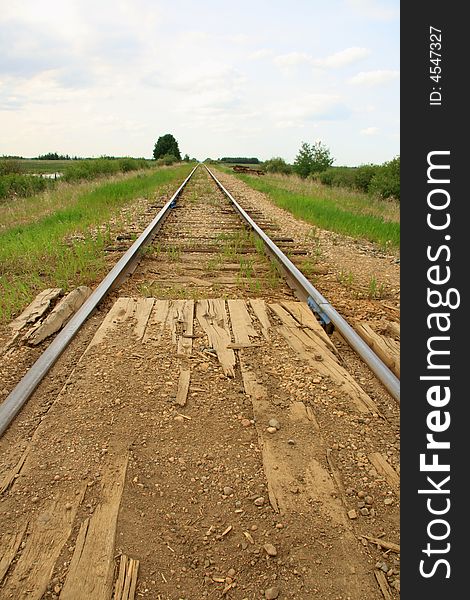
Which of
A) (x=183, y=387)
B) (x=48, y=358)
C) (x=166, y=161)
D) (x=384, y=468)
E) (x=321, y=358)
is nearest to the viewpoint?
(x=384, y=468)

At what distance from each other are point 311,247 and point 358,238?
1644 millimetres

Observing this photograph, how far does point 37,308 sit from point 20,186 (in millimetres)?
17926

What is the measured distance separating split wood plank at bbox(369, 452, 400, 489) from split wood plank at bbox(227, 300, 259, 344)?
136cm

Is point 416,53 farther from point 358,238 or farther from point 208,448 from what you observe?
point 358,238

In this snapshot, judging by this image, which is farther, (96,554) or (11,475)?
(11,475)

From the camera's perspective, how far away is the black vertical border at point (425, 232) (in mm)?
1402

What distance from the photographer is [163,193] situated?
50.9 feet

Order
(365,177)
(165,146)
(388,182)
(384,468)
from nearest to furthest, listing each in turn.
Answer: (384,468), (388,182), (365,177), (165,146)

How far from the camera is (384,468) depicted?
2.06 m

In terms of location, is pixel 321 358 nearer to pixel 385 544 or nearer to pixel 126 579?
pixel 385 544

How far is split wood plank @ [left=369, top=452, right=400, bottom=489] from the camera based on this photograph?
1983 mm

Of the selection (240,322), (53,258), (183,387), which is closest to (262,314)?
(240,322)

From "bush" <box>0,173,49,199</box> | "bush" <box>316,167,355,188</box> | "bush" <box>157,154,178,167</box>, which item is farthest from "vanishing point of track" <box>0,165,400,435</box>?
"bush" <box>157,154,178,167</box>

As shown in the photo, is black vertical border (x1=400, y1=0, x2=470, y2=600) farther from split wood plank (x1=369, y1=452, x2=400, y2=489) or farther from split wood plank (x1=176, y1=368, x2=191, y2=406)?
split wood plank (x1=176, y1=368, x2=191, y2=406)
